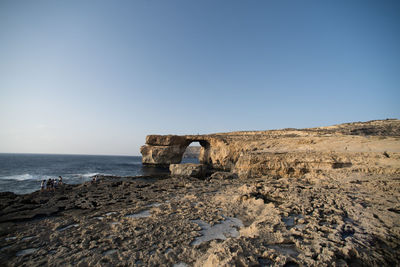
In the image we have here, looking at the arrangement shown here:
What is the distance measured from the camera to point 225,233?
4.68m

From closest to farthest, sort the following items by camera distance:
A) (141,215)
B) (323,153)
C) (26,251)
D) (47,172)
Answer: (26,251), (141,215), (323,153), (47,172)

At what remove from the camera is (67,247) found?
413 centimetres

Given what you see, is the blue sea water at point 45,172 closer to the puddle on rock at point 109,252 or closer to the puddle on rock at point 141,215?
the puddle on rock at point 141,215

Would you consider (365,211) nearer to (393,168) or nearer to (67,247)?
(393,168)

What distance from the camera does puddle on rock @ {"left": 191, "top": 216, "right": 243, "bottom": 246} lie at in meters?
4.38

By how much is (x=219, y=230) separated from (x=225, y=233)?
0.26 m

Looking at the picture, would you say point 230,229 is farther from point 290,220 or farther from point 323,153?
point 323,153

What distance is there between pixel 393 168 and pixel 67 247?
14819mm

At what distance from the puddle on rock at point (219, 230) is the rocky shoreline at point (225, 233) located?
27 millimetres

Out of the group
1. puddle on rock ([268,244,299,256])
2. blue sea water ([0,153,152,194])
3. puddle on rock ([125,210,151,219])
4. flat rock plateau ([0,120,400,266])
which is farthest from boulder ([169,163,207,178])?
puddle on rock ([268,244,299,256])

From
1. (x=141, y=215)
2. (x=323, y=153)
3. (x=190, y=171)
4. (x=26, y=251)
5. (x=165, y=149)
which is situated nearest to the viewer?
(x=26, y=251)

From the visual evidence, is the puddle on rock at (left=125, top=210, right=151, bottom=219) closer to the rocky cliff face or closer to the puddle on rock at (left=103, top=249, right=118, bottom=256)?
the puddle on rock at (left=103, top=249, right=118, bottom=256)

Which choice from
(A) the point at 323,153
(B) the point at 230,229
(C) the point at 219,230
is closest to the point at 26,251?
(C) the point at 219,230

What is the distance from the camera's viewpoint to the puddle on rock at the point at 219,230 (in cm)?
438
